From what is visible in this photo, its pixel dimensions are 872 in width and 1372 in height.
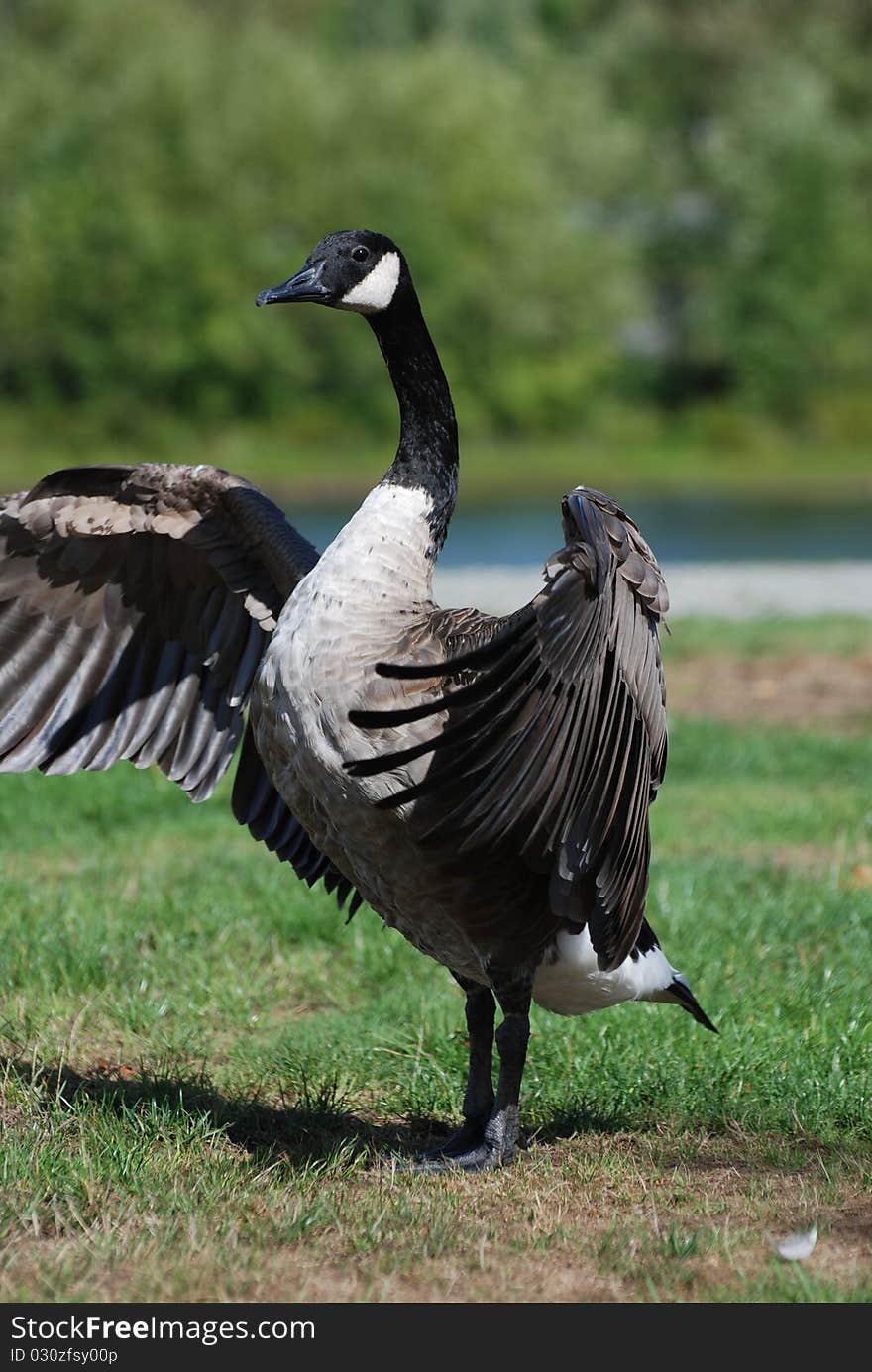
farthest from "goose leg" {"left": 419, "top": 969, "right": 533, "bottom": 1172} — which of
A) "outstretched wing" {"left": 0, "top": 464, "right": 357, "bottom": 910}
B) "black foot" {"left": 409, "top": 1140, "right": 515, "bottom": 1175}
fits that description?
"outstretched wing" {"left": 0, "top": 464, "right": 357, "bottom": 910}

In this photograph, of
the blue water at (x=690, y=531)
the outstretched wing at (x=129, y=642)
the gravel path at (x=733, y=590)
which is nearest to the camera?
the outstretched wing at (x=129, y=642)

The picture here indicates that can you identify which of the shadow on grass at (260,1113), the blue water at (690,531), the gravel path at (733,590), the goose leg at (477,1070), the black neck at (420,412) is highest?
the blue water at (690,531)

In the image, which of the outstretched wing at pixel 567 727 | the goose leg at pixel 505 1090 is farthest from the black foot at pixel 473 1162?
the outstretched wing at pixel 567 727

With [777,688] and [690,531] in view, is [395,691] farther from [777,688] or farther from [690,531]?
[690,531]

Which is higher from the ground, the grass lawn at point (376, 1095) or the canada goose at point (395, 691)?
the canada goose at point (395, 691)

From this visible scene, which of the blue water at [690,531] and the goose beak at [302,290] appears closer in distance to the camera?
the goose beak at [302,290]

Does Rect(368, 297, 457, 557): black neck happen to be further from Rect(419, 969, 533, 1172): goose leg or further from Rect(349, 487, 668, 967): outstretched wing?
Rect(419, 969, 533, 1172): goose leg

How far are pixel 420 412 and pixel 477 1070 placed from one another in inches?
63.3

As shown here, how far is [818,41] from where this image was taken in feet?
163

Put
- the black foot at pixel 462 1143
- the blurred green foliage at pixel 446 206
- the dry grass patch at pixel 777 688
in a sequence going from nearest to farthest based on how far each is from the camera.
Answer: the black foot at pixel 462 1143 → the dry grass patch at pixel 777 688 → the blurred green foliage at pixel 446 206

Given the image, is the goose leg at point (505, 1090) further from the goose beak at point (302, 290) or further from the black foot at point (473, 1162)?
the goose beak at point (302, 290)

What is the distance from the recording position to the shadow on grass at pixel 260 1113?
4.00 meters

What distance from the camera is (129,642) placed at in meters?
4.77
